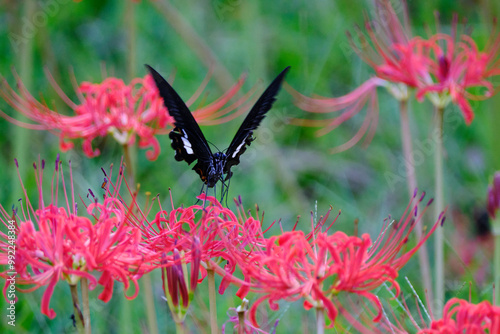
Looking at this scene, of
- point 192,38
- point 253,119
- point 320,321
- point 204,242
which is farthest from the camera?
point 192,38

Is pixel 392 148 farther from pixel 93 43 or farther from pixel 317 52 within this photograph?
pixel 93 43

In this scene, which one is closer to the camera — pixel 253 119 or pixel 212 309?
pixel 212 309

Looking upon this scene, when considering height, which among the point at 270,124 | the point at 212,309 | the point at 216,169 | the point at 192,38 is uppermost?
the point at 192,38

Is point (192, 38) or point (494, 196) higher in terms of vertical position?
point (192, 38)

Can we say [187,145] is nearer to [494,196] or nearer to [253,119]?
[253,119]

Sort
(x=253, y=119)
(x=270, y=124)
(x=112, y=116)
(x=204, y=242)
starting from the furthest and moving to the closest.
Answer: (x=270, y=124) < (x=112, y=116) < (x=253, y=119) < (x=204, y=242)

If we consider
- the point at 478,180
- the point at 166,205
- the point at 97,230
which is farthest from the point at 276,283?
the point at 478,180

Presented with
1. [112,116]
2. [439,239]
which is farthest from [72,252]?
[439,239]

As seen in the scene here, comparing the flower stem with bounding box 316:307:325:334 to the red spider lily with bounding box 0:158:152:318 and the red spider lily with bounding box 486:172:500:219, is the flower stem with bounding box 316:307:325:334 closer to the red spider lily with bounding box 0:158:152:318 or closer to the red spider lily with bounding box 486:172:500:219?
the red spider lily with bounding box 0:158:152:318
